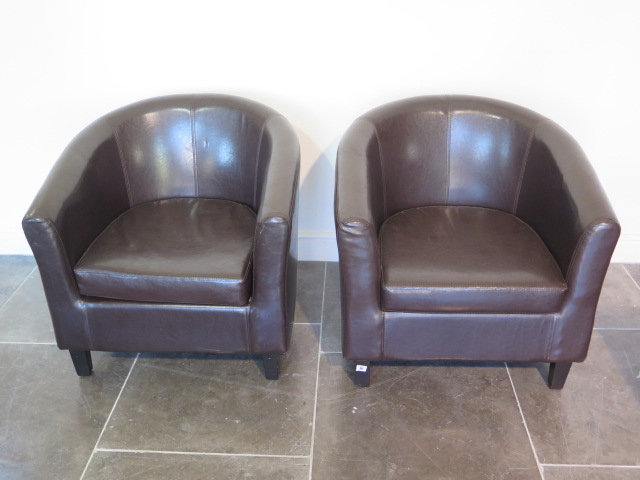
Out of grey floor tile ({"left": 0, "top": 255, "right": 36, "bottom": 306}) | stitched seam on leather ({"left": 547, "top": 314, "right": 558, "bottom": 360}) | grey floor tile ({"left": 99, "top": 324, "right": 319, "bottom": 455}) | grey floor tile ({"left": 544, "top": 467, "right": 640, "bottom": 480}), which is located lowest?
grey floor tile ({"left": 544, "top": 467, "right": 640, "bottom": 480})

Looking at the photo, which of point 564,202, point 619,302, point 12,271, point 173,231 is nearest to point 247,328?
point 173,231

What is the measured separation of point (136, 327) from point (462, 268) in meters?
1.00

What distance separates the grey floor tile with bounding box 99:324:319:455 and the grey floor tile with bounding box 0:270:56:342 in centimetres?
44

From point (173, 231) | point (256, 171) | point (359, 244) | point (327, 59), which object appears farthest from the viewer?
point (327, 59)

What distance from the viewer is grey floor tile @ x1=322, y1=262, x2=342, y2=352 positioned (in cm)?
227

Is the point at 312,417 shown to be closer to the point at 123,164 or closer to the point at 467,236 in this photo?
the point at 467,236

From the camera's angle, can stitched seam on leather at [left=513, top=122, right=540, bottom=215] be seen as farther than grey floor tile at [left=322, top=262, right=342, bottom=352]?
No

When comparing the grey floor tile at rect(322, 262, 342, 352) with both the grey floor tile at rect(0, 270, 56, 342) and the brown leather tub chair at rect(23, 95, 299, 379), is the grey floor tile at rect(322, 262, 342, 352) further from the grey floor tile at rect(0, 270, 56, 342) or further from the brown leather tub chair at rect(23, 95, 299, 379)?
the grey floor tile at rect(0, 270, 56, 342)

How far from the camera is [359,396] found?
80.3 inches

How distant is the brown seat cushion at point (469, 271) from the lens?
183 centimetres

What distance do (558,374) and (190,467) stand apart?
3.79 ft

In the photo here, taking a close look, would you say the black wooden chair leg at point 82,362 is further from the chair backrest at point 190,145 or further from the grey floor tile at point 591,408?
the grey floor tile at point 591,408

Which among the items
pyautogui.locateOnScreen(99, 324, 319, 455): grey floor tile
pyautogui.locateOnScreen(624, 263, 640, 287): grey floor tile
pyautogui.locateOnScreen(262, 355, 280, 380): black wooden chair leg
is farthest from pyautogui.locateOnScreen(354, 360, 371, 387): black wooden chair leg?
pyautogui.locateOnScreen(624, 263, 640, 287): grey floor tile

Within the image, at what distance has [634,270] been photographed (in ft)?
8.72
